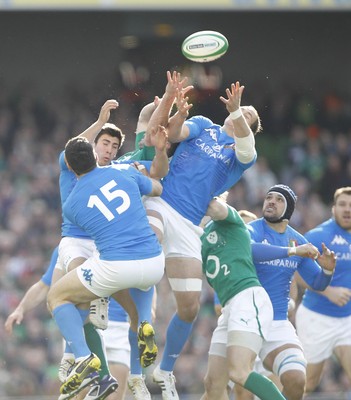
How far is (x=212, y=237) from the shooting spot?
10.8 metres

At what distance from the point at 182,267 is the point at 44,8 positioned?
976 cm

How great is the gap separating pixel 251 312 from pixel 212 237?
814 mm

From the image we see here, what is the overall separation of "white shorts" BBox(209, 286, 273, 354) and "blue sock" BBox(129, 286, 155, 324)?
27.9 inches

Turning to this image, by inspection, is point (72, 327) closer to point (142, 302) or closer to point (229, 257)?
point (142, 302)

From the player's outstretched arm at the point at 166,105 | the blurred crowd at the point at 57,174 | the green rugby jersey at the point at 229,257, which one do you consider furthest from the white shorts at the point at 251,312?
the blurred crowd at the point at 57,174

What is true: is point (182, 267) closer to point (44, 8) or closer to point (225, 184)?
point (225, 184)

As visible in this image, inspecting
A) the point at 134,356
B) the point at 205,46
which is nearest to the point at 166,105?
the point at 205,46

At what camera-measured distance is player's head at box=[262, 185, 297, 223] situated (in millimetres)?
10930

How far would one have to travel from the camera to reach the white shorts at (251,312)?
10359mm

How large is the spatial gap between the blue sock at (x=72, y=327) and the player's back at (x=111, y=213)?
53cm

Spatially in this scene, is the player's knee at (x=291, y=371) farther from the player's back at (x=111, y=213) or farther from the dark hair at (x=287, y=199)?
the player's back at (x=111, y=213)

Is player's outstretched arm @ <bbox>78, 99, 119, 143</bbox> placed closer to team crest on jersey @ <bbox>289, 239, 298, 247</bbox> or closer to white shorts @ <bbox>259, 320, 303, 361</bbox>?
team crest on jersey @ <bbox>289, 239, 298, 247</bbox>

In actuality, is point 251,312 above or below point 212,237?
below

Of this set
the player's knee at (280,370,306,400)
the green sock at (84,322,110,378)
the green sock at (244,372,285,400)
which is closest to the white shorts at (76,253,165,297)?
the green sock at (84,322,110,378)
